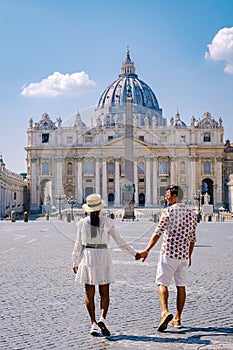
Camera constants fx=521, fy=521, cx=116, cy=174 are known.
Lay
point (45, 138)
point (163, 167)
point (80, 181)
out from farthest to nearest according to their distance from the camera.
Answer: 1. point (45, 138)
2. point (80, 181)
3. point (163, 167)

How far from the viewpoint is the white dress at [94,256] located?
656 centimetres

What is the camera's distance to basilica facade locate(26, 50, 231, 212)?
75125 mm

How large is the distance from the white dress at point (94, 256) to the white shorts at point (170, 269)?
2.07 feet

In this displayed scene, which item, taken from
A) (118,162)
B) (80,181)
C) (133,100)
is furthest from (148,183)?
(133,100)

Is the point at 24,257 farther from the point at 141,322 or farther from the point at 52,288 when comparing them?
the point at 141,322

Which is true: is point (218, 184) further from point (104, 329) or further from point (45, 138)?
point (104, 329)

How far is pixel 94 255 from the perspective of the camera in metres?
6.57

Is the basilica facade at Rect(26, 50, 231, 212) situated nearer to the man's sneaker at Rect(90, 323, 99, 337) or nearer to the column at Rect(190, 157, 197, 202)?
the column at Rect(190, 157, 197, 202)

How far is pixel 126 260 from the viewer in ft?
48.3

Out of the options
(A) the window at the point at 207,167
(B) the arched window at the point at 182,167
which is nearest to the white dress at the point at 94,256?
(B) the arched window at the point at 182,167

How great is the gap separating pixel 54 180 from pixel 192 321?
71056mm

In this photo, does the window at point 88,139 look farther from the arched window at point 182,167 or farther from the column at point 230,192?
the column at point 230,192

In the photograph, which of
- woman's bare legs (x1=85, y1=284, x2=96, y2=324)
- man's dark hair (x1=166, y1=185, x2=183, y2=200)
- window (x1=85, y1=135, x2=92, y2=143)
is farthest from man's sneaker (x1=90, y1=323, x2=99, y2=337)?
window (x1=85, y1=135, x2=92, y2=143)

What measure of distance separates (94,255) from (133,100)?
8704cm
